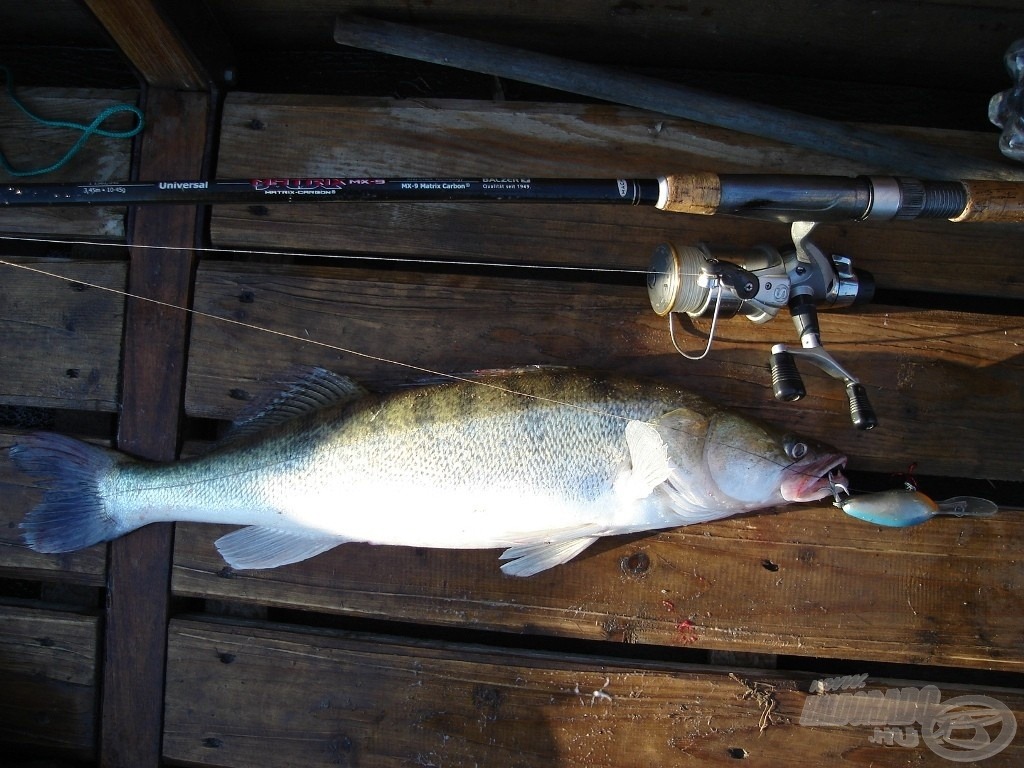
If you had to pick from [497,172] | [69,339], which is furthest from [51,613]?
[497,172]

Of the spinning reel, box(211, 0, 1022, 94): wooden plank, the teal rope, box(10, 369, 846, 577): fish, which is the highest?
box(211, 0, 1022, 94): wooden plank

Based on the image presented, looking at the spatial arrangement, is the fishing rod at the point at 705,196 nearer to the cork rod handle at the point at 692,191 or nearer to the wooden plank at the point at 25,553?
the cork rod handle at the point at 692,191

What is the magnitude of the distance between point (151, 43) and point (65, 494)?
1.62 meters

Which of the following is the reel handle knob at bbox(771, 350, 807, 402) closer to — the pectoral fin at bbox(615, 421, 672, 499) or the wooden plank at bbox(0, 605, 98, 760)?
the pectoral fin at bbox(615, 421, 672, 499)

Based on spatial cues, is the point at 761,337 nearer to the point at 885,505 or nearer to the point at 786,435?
the point at 786,435

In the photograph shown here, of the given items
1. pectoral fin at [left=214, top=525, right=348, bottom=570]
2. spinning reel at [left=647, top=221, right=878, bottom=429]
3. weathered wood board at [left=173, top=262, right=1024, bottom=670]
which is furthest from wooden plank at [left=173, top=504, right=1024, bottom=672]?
spinning reel at [left=647, top=221, right=878, bottom=429]

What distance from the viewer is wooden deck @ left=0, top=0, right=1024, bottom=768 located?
2.26 meters

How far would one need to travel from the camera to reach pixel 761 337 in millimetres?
2328

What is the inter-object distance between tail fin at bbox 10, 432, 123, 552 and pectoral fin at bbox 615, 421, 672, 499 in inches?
71.5

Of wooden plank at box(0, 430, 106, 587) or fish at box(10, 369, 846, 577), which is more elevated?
fish at box(10, 369, 846, 577)

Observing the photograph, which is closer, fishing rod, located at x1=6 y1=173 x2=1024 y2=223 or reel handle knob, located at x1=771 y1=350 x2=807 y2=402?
fishing rod, located at x1=6 y1=173 x2=1024 y2=223

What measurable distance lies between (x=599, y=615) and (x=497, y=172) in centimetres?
169

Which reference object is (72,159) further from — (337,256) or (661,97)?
(661,97)

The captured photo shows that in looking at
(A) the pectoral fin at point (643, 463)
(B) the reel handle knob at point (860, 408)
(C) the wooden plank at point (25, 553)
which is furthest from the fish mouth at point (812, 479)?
(C) the wooden plank at point (25, 553)
